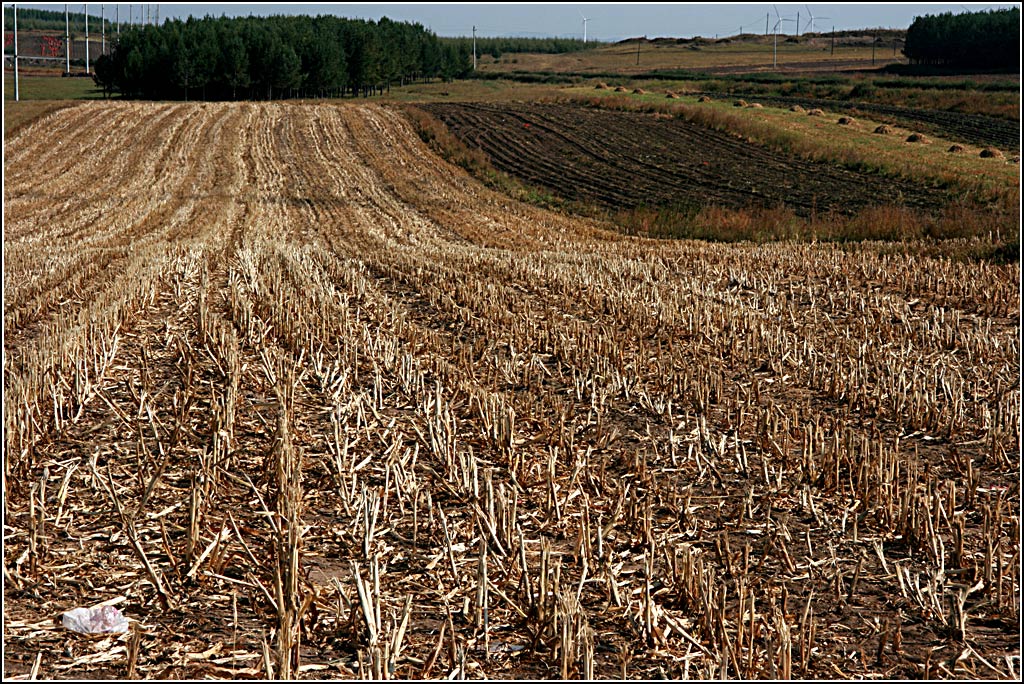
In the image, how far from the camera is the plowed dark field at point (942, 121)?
156ft

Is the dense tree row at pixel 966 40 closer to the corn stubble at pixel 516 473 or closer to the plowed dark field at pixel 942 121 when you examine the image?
the plowed dark field at pixel 942 121

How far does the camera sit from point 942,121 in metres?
55.2

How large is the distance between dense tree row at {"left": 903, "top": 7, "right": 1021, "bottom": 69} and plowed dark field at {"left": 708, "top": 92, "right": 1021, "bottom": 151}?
33.3 m

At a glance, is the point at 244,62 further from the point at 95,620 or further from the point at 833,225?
the point at 95,620

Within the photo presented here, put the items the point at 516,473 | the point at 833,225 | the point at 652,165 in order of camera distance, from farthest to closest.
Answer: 1. the point at 652,165
2. the point at 833,225
3. the point at 516,473

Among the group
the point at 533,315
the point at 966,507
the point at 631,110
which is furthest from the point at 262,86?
the point at 966,507

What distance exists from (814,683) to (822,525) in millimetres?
1589

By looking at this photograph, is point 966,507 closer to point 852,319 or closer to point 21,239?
point 852,319

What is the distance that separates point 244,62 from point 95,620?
8084 centimetres

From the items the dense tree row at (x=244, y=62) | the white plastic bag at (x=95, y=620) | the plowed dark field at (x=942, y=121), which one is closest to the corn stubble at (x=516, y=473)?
the white plastic bag at (x=95, y=620)

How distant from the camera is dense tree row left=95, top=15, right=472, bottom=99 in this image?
77875 mm

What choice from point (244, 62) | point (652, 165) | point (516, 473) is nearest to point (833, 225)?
point (652, 165)

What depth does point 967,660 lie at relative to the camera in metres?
3.88

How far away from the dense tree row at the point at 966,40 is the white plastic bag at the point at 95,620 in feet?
329
